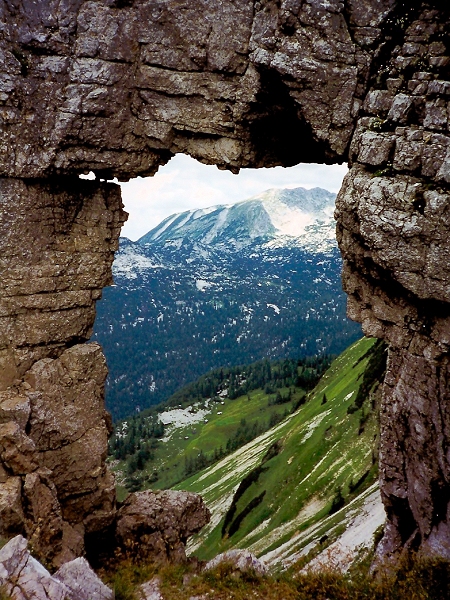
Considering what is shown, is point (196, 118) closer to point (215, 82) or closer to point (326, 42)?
point (215, 82)

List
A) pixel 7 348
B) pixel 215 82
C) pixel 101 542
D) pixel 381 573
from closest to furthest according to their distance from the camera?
1. pixel 381 573
2. pixel 215 82
3. pixel 7 348
4. pixel 101 542

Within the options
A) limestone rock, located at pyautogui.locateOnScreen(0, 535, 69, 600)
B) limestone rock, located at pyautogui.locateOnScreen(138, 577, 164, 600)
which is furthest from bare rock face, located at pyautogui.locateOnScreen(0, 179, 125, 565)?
limestone rock, located at pyautogui.locateOnScreen(0, 535, 69, 600)

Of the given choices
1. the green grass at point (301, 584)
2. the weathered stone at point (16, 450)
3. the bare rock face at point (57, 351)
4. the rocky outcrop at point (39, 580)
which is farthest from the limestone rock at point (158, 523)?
the rocky outcrop at point (39, 580)

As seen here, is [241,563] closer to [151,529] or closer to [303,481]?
[151,529]

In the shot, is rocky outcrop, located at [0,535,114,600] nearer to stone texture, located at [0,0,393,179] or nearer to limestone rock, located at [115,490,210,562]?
limestone rock, located at [115,490,210,562]

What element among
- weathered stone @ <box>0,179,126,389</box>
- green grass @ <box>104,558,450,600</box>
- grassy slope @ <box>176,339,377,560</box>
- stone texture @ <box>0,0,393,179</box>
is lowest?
grassy slope @ <box>176,339,377,560</box>

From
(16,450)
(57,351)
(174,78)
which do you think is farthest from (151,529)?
(174,78)

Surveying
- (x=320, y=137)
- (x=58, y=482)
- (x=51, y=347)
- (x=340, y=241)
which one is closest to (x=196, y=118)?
(x=320, y=137)
